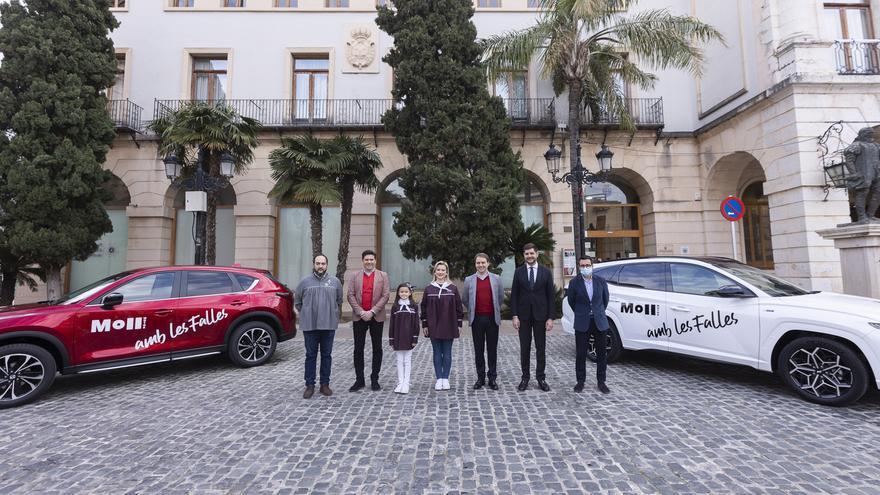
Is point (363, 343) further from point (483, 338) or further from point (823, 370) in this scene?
point (823, 370)

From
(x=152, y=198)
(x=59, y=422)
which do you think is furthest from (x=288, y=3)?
(x=59, y=422)

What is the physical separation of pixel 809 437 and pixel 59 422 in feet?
25.6

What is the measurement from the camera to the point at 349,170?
38.5 feet

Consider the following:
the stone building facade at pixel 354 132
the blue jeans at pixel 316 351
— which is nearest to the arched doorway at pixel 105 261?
the stone building facade at pixel 354 132

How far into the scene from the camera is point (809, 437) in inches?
144

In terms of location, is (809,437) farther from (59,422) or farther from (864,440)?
(59,422)

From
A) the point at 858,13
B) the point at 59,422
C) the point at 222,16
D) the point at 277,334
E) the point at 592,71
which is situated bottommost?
the point at 59,422

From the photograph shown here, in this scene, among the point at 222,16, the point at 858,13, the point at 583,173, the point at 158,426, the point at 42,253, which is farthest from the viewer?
the point at 222,16

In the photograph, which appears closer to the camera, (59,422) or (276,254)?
(59,422)

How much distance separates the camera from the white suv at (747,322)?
4340 mm

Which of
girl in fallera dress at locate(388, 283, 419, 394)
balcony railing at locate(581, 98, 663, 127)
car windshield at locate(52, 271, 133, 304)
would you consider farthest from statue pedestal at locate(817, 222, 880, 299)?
car windshield at locate(52, 271, 133, 304)

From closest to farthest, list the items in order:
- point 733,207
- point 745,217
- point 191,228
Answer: point 733,207
point 745,217
point 191,228

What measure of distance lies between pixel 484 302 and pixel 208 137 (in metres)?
9.85

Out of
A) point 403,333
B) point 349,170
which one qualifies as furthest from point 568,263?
point 403,333
